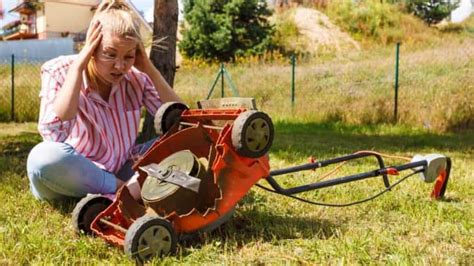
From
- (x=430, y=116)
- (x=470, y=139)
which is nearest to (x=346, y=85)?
(x=430, y=116)

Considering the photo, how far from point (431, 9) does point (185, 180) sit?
22090 mm

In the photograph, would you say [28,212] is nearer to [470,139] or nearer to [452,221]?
[452,221]

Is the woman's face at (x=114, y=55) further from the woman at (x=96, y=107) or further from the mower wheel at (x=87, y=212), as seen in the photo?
the mower wheel at (x=87, y=212)

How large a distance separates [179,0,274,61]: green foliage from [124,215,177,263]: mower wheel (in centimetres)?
1497

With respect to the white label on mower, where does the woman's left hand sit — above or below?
above

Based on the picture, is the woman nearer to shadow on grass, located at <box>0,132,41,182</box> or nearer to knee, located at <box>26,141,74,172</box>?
knee, located at <box>26,141,74,172</box>

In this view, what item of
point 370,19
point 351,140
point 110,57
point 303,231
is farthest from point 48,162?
point 370,19

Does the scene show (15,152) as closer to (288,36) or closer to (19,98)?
(19,98)

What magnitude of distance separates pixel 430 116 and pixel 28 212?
6565mm

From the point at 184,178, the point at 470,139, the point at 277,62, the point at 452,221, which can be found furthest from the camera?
the point at 277,62

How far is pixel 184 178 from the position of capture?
1968mm

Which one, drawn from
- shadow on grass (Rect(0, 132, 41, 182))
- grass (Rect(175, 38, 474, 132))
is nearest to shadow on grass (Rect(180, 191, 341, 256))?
shadow on grass (Rect(0, 132, 41, 182))

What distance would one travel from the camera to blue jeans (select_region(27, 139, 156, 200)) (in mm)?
2330

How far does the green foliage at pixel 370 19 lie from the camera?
19.9 metres
